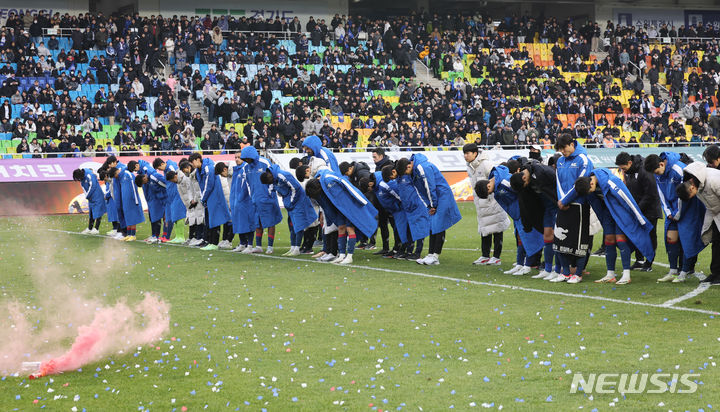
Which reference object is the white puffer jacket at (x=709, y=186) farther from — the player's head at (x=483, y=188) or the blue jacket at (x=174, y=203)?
the blue jacket at (x=174, y=203)

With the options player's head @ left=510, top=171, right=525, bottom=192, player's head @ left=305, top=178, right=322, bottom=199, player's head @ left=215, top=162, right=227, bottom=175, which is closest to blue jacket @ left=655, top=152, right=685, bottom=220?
player's head @ left=510, top=171, right=525, bottom=192

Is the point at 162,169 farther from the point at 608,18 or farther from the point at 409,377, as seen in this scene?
the point at 608,18

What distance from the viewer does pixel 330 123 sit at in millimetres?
35844

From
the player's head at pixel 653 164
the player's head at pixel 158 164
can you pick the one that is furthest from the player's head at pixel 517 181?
the player's head at pixel 158 164

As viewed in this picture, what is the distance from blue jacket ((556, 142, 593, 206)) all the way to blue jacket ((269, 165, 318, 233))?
19.1ft

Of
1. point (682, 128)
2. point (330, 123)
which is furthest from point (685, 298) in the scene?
point (682, 128)

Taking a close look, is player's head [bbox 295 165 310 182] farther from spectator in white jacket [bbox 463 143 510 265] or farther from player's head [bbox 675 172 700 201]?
player's head [bbox 675 172 700 201]

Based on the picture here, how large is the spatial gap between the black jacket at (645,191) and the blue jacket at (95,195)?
1375 cm

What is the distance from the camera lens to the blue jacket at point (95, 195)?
2309cm

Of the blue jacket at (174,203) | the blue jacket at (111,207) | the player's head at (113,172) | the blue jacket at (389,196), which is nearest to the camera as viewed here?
the blue jacket at (389,196)

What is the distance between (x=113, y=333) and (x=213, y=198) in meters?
9.69

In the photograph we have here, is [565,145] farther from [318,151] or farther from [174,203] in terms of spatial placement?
[174,203]

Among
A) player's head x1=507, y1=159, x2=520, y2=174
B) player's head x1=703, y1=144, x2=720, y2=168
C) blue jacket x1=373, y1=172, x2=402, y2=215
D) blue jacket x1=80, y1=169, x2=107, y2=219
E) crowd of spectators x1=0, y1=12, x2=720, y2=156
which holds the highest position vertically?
crowd of spectators x1=0, y1=12, x2=720, y2=156

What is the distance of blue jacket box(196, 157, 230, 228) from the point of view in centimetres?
1891
